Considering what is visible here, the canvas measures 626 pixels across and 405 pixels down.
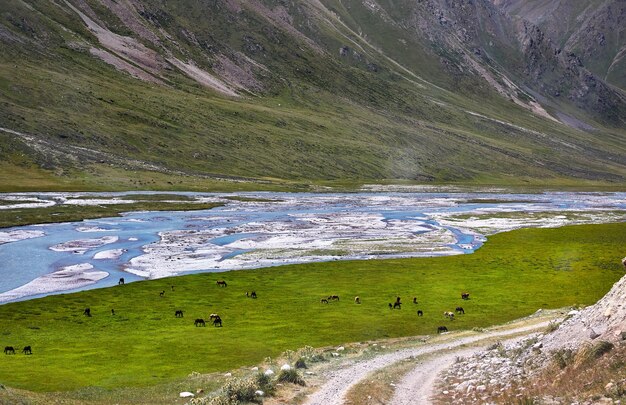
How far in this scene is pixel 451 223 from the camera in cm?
12369

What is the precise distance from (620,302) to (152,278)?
48847mm

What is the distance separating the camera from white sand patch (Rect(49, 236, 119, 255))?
82.8m

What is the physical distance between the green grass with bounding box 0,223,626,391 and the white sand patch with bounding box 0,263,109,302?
5.16m

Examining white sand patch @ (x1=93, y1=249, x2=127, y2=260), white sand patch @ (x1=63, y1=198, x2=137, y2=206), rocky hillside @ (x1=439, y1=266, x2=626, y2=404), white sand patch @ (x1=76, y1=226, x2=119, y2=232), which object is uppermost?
white sand patch @ (x1=63, y1=198, x2=137, y2=206)

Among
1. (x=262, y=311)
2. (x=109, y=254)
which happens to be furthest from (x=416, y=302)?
(x=109, y=254)

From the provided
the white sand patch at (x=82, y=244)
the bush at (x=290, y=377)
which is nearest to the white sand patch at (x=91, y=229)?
the white sand patch at (x=82, y=244)

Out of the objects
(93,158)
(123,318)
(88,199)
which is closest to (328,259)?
(123,318)

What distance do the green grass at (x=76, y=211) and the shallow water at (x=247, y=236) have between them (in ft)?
9.23

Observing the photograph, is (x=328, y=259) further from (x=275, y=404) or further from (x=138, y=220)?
(x=275, y=404)

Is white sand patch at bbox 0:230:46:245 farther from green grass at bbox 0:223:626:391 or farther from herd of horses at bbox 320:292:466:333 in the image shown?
herd of horses at bbox 320:292:466:333

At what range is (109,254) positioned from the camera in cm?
8138

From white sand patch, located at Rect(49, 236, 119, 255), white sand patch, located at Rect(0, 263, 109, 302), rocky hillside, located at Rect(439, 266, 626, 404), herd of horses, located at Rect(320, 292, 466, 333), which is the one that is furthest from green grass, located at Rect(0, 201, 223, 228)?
Answer: rocky hillside, located at Rect(439, 266, 626, 404)

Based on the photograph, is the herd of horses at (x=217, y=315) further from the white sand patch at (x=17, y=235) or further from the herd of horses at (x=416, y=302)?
the white sand patch at (x=17, y=235)

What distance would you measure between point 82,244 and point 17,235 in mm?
9990
